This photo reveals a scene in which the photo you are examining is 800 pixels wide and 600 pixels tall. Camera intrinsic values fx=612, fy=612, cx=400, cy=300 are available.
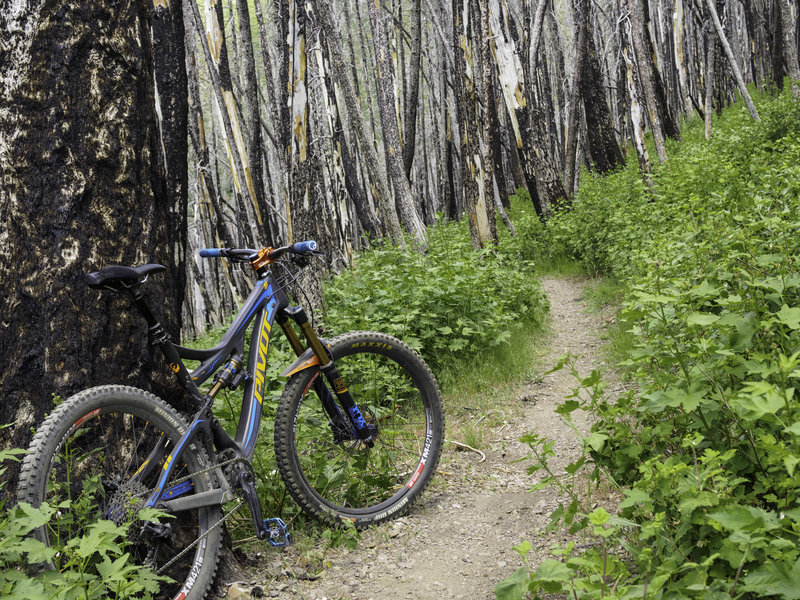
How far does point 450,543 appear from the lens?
123 inches

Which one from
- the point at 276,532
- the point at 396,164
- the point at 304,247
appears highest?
the point at 396,164

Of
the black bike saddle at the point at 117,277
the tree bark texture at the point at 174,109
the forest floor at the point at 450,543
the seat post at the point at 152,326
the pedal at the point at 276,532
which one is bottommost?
the forest floor at the point at 450,543

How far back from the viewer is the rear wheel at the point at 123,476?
2131 millimetres

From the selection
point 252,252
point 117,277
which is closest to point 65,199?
point 117,277

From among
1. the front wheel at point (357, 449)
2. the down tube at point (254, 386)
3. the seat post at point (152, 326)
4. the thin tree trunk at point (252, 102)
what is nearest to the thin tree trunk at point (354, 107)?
the thin tree trunk at point (252, 102)

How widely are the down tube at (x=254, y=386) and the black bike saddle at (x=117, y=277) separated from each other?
26.4 inches

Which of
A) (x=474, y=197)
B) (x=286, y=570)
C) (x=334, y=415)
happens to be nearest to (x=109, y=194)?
(x=334, y=415)

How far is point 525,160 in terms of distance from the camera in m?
11.6

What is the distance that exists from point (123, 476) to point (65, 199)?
1.17 m

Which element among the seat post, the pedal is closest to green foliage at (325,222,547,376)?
the pedal

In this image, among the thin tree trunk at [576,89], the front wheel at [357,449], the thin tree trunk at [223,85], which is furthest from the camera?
the thin tree trunk at [576,89]

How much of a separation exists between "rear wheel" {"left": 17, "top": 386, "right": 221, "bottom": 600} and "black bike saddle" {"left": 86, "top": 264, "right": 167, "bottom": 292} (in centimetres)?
40

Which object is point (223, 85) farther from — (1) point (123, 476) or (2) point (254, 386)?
(1) point (123, 476)

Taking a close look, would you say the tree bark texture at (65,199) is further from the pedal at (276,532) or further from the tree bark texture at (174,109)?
the pedal at (276,532)
